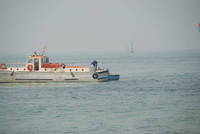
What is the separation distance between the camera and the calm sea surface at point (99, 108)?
31594mm

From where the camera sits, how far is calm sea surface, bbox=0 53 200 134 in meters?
31.6

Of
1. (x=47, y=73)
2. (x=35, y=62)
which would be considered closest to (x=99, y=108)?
(x=47, y=73)

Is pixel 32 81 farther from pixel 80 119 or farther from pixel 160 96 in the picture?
pixel 80 119

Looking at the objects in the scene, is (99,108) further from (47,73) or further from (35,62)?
(35,62)

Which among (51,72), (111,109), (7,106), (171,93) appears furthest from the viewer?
(51,72)

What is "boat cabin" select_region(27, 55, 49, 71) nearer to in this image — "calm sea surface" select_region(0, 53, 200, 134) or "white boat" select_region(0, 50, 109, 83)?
"white boat" select_region(0, 50, 109, 83)

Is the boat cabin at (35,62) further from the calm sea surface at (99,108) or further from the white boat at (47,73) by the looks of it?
the calm sea surface at (99,108)

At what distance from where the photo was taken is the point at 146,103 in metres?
42.3

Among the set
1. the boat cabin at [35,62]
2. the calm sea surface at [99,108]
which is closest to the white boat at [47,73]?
the boat cabin at [35,62]

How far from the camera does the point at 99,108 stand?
1567 inches

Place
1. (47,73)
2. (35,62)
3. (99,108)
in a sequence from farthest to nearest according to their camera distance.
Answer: (35,62), (47,73), (99,108)

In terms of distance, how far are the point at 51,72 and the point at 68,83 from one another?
10.2 feet

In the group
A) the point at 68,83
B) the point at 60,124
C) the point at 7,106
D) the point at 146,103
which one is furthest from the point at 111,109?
the point at 68,83

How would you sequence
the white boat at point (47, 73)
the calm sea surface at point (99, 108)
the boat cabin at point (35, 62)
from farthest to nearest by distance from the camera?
1. the boat cabin at point (35, 62)
2. the white boat at point (47, 73)
3. the calm sea surface at point (99, 108)
